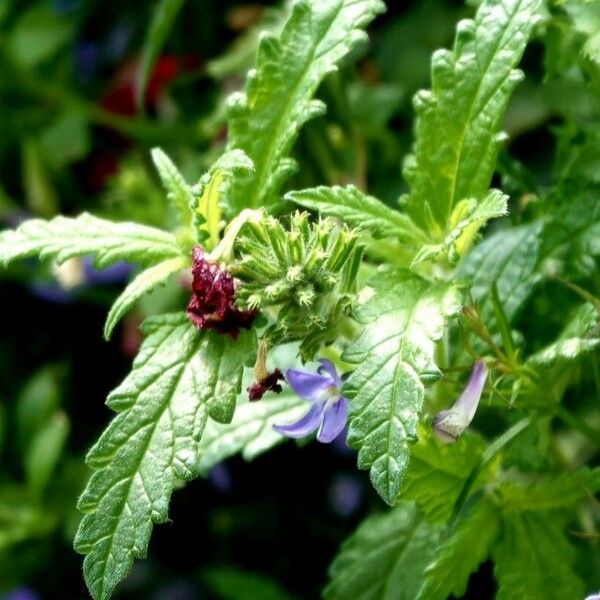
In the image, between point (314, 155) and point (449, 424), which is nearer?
point (449, 424)

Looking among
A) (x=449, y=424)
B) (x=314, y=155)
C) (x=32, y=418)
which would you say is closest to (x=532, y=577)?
(x=449, y=424)

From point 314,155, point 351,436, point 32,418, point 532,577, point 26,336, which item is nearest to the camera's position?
point 351,436

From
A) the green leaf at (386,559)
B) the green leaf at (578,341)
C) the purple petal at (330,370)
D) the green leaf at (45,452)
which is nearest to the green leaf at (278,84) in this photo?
the purple petal at (330,370)

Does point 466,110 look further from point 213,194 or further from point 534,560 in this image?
point 534,560

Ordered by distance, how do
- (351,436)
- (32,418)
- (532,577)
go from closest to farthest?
1. (351,436)
2. (532,577)
3. (32,418)

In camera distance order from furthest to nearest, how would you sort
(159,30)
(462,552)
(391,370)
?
(159,30)
(462,552)
(391,370)

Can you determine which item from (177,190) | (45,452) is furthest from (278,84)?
(45,452)

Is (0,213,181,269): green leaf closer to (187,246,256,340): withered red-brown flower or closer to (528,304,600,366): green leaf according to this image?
(187,246,256,340): withered red-brown flower

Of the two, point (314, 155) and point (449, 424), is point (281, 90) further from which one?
point (314, 155)
